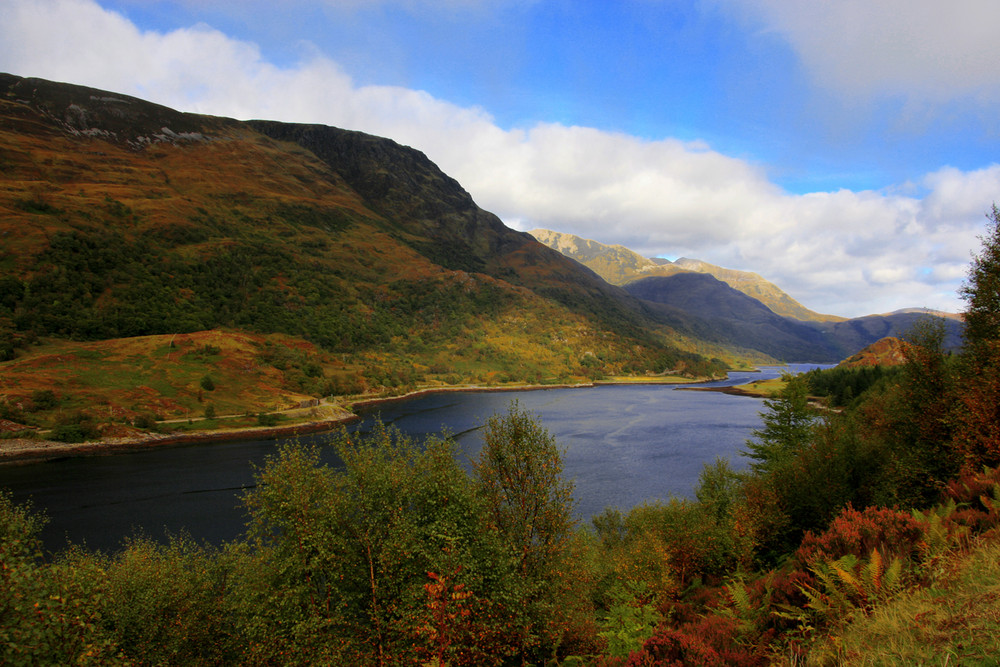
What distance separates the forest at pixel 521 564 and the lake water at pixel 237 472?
9906 millimetres

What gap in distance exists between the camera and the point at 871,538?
395 inches

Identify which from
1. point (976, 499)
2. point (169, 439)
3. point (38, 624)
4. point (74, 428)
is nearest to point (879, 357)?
point (976, 499)

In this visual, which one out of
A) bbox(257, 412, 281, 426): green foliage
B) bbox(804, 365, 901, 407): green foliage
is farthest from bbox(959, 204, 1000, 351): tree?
bbox(257, 412, 281, 426): green foliage

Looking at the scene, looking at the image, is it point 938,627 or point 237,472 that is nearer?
point 938,627

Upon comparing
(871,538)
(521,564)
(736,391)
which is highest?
(871,538)

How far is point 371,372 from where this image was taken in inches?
5295

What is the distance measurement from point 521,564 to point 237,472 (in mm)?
54304

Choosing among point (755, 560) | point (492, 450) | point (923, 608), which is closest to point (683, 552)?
point (755, 560)

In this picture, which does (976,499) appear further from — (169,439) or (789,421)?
(169,439)

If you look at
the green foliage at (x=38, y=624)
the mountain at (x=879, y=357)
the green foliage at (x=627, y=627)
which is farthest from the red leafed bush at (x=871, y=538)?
the mountain at (x=879, y=357)

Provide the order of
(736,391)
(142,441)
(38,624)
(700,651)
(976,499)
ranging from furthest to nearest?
1. (736,391)
2. (142,441)
3. (976,499)
4. (38,624)
5. (700,651)

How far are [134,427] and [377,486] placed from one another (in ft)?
258

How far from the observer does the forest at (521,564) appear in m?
10.0

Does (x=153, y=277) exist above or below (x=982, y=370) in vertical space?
above
